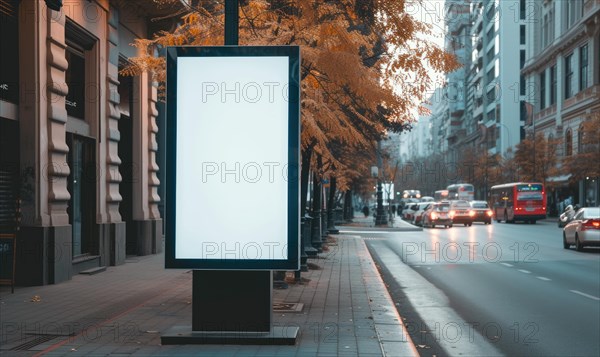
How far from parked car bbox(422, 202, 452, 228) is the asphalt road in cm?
2400

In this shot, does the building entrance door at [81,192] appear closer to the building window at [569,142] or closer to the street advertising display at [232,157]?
the street advertising display at [232,157]

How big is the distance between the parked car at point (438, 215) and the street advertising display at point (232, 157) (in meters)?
44.2

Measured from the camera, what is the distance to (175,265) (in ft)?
26.9

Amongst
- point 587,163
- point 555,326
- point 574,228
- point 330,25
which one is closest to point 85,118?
point 330,25

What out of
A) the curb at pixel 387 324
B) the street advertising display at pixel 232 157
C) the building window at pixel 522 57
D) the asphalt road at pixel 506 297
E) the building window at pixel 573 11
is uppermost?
the building window at pixel 522 57

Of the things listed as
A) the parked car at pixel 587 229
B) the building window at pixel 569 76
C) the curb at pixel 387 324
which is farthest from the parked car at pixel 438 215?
the curb at pixel 387 324

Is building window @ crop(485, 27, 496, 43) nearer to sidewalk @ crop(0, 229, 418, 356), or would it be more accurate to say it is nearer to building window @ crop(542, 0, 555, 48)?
building window @ crop(542, 0, 555, 48)

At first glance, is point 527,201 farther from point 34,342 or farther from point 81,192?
point 34,342

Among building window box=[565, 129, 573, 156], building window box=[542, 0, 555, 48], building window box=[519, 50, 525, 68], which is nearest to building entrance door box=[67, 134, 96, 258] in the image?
building window box=[565, 129, 573, 156]

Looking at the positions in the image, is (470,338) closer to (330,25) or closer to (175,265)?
(175,265)

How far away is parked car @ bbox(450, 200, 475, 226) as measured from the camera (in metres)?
A: 52.4

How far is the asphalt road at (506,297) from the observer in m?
9.63

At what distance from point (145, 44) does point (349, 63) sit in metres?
4.75

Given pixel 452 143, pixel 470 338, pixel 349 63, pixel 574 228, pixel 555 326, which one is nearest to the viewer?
pixel 470 338
